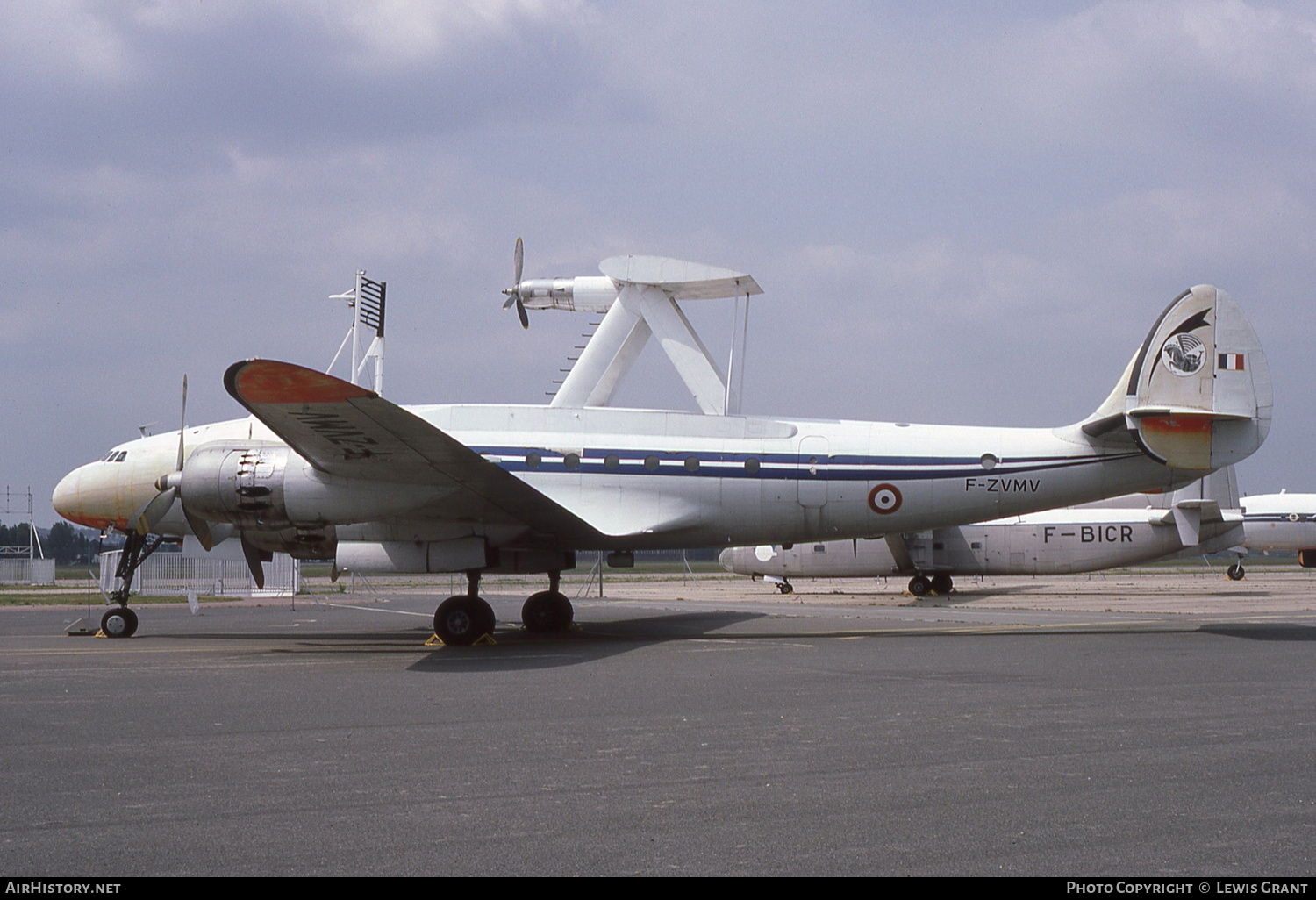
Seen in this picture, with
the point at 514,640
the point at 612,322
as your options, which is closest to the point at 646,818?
the point at 514,640

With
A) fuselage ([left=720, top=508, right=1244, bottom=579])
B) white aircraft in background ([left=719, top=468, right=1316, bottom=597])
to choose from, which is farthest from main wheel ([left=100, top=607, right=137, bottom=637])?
fuselage ([left=720, top=508, right=1244, bottom=579])

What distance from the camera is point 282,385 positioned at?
42.0 ft

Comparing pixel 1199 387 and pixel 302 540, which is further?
pixel 1199 387

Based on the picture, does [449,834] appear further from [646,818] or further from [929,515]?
[929,515]

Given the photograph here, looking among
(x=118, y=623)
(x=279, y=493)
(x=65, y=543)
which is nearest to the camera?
(x=279, y=493)

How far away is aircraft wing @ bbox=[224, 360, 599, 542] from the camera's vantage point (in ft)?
42.0

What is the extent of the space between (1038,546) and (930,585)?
402 centimetres

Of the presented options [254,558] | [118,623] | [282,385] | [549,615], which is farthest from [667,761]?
[118,623]

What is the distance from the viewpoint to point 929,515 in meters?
A: 17.2

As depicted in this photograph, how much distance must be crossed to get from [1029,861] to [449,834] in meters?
2.84

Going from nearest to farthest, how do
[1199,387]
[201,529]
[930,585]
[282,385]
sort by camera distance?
[282,385] < [1199,387] < [201,529] < [930,585]

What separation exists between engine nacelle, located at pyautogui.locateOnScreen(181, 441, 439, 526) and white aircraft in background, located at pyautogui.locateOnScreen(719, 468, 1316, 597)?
19.9m

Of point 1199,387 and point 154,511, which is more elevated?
point 1199,387

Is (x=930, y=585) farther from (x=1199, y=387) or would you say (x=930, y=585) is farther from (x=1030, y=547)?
(x=1199, y=387)
